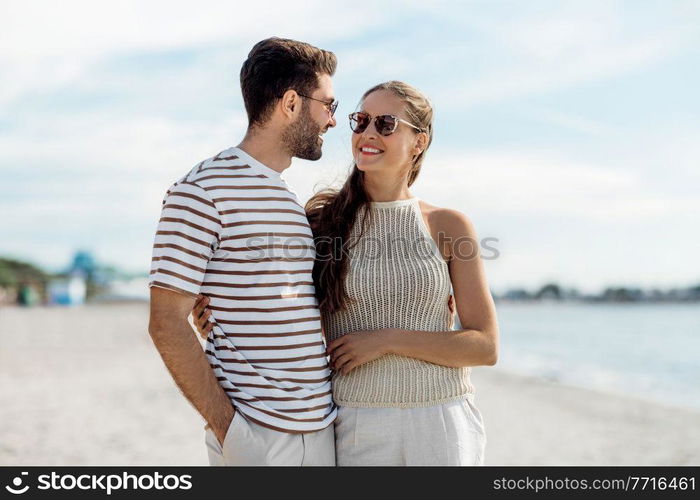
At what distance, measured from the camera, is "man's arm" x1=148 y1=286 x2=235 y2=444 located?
107 inches

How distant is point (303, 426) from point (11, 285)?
185 feet

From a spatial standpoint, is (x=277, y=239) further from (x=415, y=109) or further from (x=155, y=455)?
(x=155, y=455)

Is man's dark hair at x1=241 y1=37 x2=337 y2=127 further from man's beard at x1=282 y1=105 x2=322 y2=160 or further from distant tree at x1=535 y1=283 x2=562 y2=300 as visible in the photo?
distant tree at x1=535 y1=283 x2=562 y2=300

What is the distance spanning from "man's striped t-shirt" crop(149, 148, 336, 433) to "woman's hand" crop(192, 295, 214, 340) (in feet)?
0.06

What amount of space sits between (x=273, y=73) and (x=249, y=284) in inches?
33.3

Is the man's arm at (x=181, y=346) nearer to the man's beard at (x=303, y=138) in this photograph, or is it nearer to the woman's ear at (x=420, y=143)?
the man's beard at (x=303, y=138)

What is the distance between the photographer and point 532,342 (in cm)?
3919

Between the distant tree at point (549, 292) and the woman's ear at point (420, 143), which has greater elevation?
the woman's ear at point (420, 143)

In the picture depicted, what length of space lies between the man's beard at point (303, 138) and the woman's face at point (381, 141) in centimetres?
34

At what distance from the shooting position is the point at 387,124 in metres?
3.40

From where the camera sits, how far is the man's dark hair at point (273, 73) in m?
3.01

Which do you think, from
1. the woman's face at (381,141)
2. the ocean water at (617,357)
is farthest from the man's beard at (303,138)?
the ocean water at (617,357)

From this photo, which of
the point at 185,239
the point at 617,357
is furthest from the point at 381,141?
the point at 617,357

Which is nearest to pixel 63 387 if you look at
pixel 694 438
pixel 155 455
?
pixel 155 455
